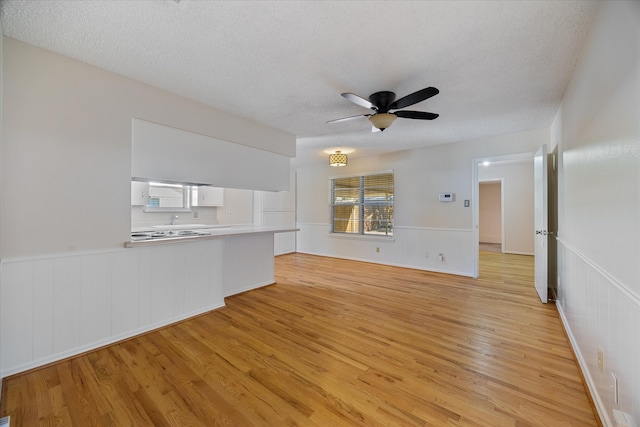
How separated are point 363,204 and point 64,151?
4.92 meters

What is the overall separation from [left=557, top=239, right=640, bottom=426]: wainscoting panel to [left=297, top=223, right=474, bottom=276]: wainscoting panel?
228 centimetres

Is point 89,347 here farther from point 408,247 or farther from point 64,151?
point 408,247

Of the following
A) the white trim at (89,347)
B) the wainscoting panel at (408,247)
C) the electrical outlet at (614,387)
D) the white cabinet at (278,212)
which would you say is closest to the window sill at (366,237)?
the wainscoting panel at (408,247)

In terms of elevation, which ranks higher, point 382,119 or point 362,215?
point 382,119

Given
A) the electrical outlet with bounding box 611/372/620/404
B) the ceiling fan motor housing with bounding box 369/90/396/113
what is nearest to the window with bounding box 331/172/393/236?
the ceiling fan motor housing with bounding box 369/90/396/113

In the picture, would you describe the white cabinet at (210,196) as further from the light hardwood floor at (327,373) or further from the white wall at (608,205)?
the white wall at (608,205)

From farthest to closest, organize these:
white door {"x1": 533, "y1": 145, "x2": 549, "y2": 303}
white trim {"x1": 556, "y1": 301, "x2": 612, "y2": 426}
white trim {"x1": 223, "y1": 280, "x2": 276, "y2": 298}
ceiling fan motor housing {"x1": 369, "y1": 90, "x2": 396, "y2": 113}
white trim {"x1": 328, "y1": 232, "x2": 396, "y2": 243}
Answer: white trim {"x1": 328, "y1": 232, "x2": 396, "y2": 243} → white trim {"x1": 223, "y1": 280, "x2": 276, "y2": 298} → white door {"x1": 533, "y1": 145, "x2": 549, "y2": 303} → ceiling fan motor housing {"x1": 369, "y1": 90, "x2": 396, "y2": 113} → white trim {"x1": 556, "y1": 301, "x2": 612, "y2": 426}

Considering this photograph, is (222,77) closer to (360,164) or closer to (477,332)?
(477,332)

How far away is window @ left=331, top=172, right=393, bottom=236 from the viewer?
5.63 meters

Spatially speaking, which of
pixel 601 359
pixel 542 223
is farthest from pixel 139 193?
pixel 542 223

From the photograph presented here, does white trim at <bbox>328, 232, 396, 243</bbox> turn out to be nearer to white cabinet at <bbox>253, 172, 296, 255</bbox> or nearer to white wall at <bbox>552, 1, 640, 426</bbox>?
white cabinet at <bbox>253, 172, 296, 255</bbox>

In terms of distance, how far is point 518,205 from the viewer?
695 cm

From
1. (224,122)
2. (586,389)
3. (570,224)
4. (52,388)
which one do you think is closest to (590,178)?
(570,224)

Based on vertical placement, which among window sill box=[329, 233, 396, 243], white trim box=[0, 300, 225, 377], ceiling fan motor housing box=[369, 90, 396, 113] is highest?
ceiling fan motor housing box=[369, 90, 396, 113]
